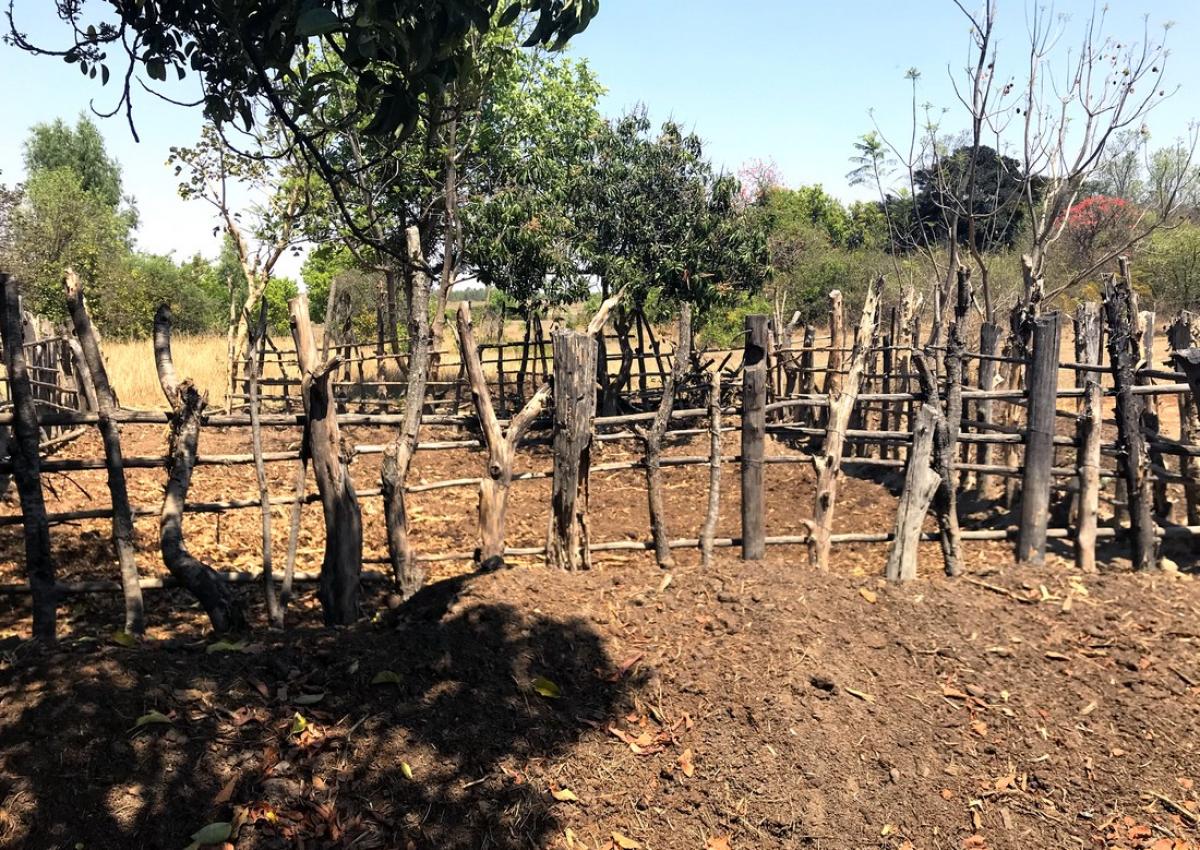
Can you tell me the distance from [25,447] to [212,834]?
2.11 metres

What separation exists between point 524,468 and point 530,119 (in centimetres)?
769

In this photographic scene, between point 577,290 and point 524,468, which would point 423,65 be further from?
point 577,290

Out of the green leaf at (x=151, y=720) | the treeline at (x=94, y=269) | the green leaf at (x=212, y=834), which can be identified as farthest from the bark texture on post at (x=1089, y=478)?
the treeline at (x=94, y=269)

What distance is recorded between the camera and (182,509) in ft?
13.1

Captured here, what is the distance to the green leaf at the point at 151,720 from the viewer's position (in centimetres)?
279

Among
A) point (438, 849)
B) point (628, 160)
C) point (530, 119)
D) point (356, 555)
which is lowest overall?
point (438, 849)

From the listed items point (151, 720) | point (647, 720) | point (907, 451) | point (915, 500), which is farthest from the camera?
point (907, 451)

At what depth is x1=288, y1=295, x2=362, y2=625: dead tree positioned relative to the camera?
425 cm

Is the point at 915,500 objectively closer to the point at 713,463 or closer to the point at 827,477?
the point at 827,477

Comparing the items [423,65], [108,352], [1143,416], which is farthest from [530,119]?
[423,65]

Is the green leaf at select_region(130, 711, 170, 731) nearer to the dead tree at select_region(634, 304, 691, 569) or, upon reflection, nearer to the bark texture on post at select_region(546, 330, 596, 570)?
the bark texture on post at select_region(546, 330, 596, 570)

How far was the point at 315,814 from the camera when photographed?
2740 millimetres

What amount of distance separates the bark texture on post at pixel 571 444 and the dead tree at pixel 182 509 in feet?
5.66

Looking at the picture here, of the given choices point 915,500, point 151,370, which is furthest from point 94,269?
point 915,500
